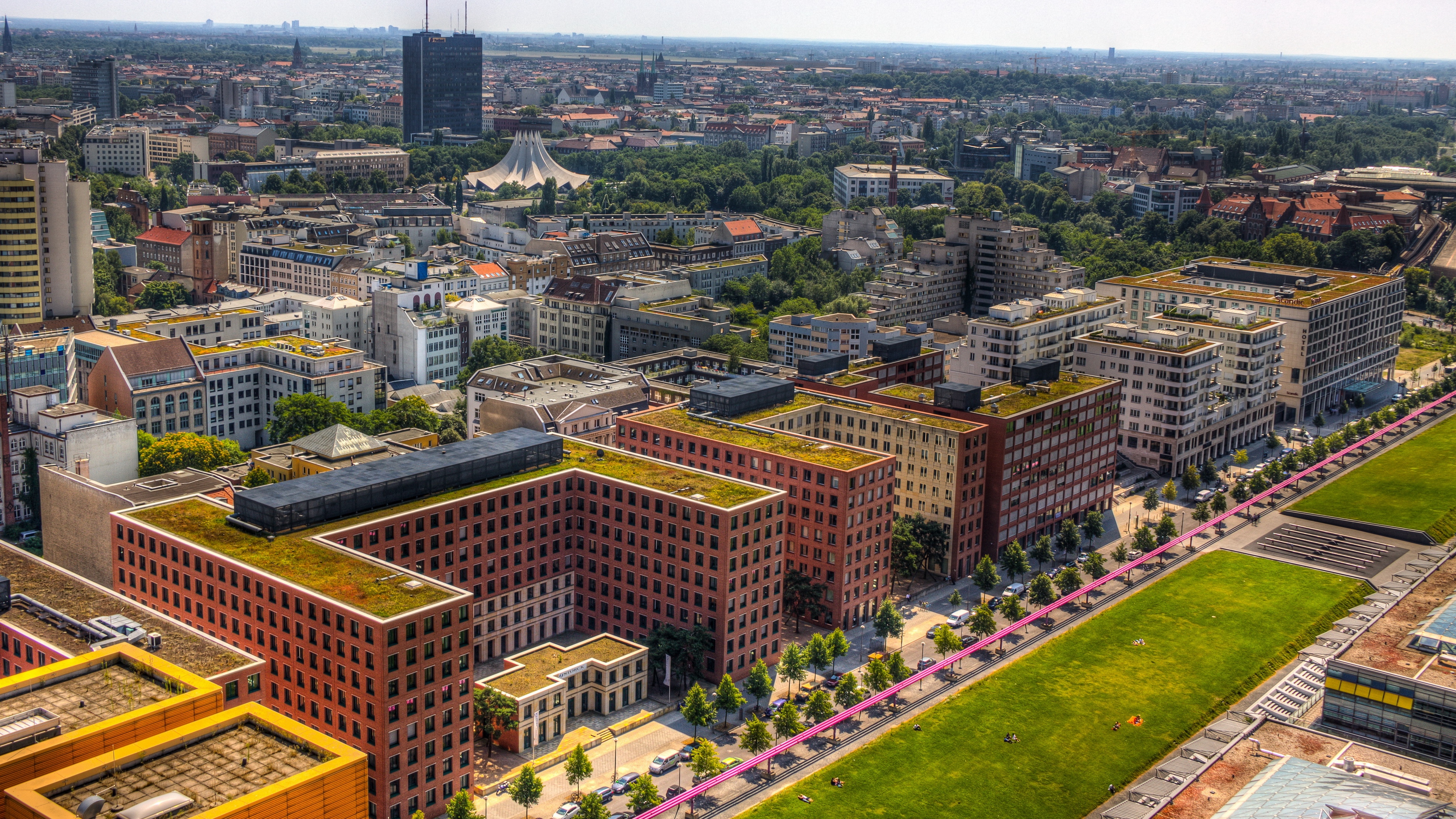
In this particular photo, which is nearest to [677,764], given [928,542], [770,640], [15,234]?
[770,640]

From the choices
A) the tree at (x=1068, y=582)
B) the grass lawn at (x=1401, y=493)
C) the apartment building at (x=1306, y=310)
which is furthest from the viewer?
the apartment building at (x=1306, y=310)

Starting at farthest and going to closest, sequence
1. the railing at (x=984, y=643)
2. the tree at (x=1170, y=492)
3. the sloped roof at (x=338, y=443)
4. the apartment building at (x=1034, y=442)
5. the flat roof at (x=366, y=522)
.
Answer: the tree at (x=1170, y=492) < the apartment building at (x=1034, y=442) < the sloped roof at (x=338, y=443) < the railing at (x=984, y=643) < the flat roof at (x=366, y=522)

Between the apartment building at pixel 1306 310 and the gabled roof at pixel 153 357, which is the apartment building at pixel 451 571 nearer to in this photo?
the gabled roof at pixel 153 357

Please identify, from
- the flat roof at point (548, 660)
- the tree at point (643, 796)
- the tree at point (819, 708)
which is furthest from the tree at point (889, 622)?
the tree at point (643, 796)

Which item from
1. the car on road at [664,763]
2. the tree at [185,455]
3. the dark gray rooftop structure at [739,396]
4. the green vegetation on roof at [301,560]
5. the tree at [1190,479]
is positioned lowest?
the car on road at [664,763]

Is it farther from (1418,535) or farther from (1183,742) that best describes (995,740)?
(1418,535)

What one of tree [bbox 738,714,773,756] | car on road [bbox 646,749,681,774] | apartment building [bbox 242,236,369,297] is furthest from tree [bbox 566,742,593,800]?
apartment building [bbox 242,236,369,297]

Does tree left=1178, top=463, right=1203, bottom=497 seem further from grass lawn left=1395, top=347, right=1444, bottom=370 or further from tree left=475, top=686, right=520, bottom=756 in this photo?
tree left=475, top=686, right=520, bottom=756
